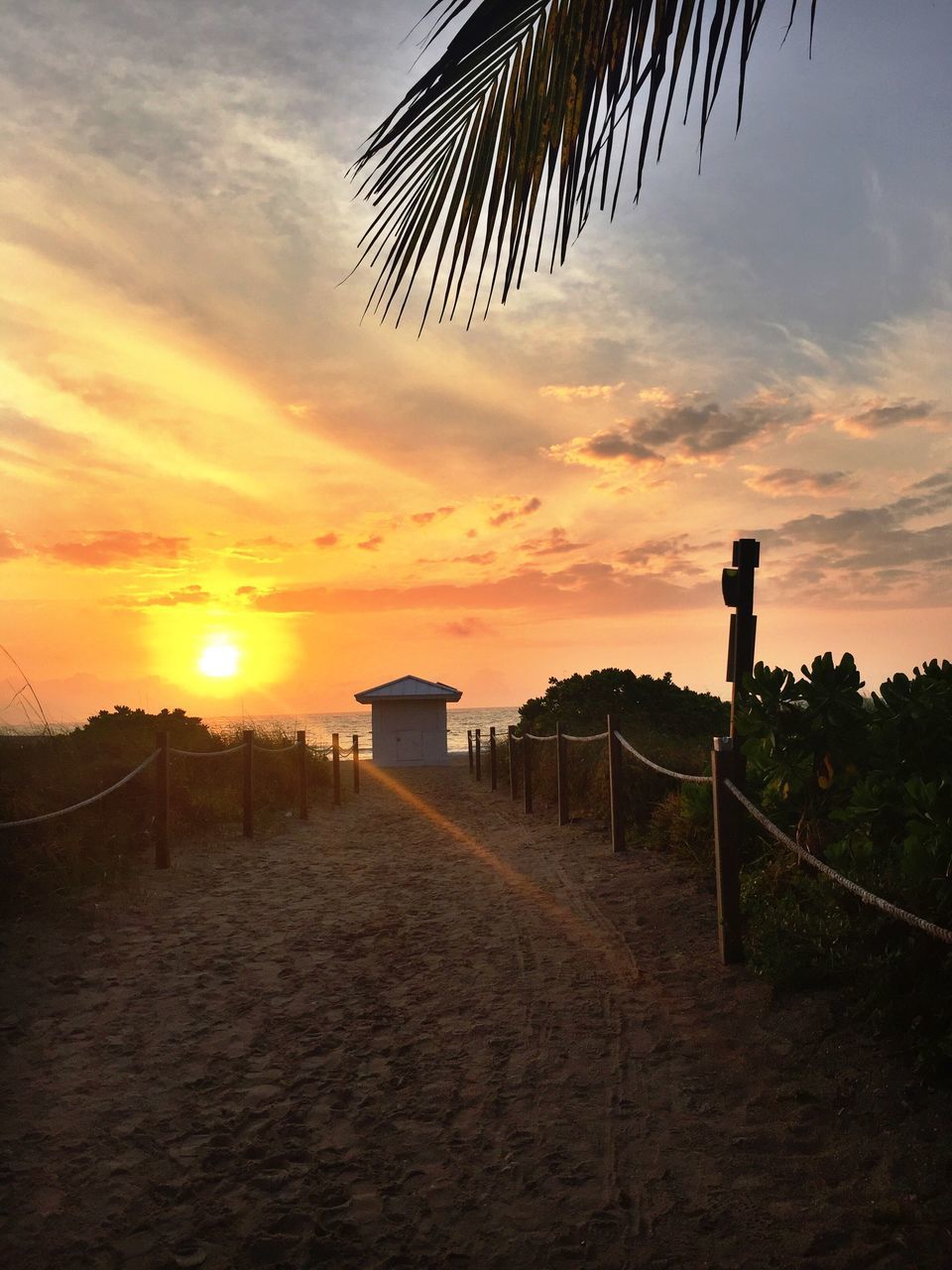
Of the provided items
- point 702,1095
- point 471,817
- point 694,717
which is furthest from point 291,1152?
point 694,717

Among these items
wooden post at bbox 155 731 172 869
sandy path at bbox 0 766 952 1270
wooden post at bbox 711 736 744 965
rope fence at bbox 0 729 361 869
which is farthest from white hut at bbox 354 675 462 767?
wooden post at bbox 711 736 744 965

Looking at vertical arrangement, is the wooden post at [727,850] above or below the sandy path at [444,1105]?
above

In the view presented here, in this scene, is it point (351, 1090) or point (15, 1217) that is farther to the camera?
point (351, 1090)

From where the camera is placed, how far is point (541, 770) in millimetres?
15273

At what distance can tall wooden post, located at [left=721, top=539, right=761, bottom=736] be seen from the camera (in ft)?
26.7

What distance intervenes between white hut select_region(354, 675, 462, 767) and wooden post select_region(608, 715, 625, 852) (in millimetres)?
25541

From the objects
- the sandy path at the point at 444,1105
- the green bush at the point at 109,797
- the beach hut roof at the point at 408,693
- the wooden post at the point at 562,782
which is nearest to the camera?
the sandy path at the point at 444,1105

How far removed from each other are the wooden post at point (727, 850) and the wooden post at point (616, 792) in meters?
3.56

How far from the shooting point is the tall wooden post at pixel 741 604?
8.14 meters

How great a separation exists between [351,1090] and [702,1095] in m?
1.60

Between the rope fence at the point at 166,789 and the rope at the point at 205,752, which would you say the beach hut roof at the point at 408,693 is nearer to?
the rope fence at the point at 166,789

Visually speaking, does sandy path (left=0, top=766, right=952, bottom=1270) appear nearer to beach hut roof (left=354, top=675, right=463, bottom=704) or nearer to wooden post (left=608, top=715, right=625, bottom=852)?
wooden post (left=608, top=715, right=625, bottom=852)

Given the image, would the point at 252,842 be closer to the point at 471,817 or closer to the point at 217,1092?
the point at 471,817

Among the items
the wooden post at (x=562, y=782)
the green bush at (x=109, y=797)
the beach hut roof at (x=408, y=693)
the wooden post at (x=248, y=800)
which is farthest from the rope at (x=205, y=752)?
the beach hut roof at (x=408, y=693)
